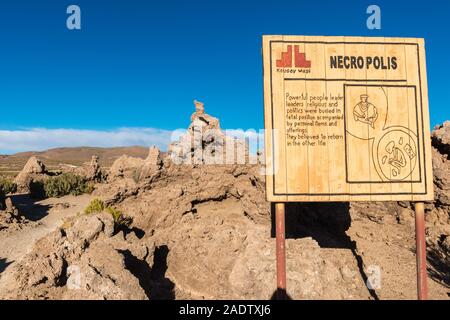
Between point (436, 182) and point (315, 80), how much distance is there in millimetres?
6724

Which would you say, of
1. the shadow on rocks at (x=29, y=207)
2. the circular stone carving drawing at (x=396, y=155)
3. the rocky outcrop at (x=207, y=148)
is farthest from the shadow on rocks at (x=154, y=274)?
the shadow on rocks at (x=29, y=207)

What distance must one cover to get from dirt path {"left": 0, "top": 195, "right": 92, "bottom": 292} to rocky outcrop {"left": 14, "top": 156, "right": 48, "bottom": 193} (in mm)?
1353

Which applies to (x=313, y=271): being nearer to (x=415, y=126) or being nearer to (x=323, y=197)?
(x=323, y=197)

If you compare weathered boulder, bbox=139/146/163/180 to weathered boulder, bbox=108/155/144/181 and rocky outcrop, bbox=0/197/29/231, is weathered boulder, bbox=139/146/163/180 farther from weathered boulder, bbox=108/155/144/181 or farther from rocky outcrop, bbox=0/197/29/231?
rocky outcrop, bbox=0/197/29/231

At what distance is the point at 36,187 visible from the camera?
760 inches

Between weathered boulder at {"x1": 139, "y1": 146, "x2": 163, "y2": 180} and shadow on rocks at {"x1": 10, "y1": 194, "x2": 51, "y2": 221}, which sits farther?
shadow on rocks at {"x1": 10, "y1": 194, "x2": 51, "y2": 221}

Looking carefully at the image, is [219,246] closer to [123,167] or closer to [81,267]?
[81,267]

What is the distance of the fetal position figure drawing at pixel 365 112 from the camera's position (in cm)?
579

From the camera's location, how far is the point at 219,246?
355 inches

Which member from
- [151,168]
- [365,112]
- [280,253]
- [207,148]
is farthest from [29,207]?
[365,112]

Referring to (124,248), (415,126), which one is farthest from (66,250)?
(415,126)

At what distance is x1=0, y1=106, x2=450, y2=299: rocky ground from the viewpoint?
6.43m

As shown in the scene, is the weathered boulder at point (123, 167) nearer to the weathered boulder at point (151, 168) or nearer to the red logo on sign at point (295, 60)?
the weathered boulder at point (151, 168)

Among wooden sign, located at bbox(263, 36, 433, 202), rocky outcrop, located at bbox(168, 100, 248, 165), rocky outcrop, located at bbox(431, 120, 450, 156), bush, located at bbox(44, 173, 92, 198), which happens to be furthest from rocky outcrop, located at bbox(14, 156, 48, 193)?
rocky outcrop, located at bbox(431, 120, 450, 156)
